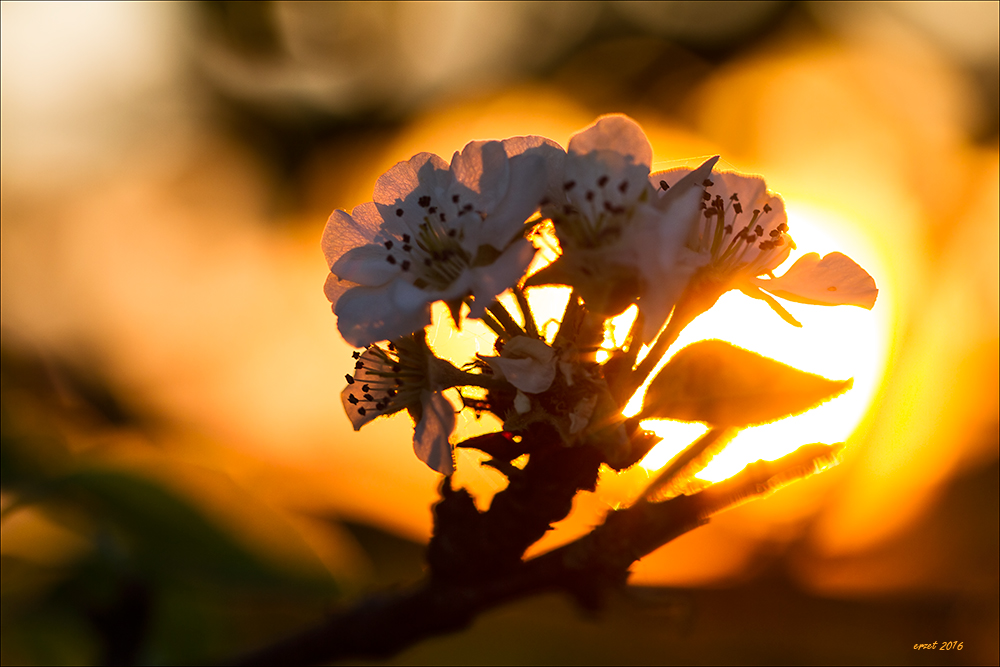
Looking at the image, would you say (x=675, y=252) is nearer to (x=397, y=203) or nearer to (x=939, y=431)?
(x=397, y=203)

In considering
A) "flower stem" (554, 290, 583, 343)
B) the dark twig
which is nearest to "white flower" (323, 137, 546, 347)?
"flower stem" (554, 290, 583, 343)

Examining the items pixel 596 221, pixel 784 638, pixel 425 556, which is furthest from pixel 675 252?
pixel 784 638

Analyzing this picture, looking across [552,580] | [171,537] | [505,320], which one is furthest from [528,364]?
[171,537]

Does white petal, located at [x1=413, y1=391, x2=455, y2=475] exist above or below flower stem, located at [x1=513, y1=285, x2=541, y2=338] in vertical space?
below

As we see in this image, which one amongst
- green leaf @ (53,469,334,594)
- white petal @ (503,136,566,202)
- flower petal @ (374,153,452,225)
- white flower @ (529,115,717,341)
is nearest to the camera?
white flower @ (529,115,717,341)

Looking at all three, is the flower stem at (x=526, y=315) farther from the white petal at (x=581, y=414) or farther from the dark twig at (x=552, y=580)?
the dark twig at (x=552, y=580)

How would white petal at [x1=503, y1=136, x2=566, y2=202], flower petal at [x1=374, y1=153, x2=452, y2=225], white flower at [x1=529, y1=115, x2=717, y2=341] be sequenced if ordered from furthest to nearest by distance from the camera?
flower petal at [x1=374, y1=153, x2=452, y2=225]
white petal at [x1=503, y1=136, x2=566, y2=202]
white flower at [x1=529, y1=115, x2=717, y2=341]

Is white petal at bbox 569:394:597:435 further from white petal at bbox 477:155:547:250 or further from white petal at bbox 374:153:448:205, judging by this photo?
white petal at bbox 374:153:448:205
